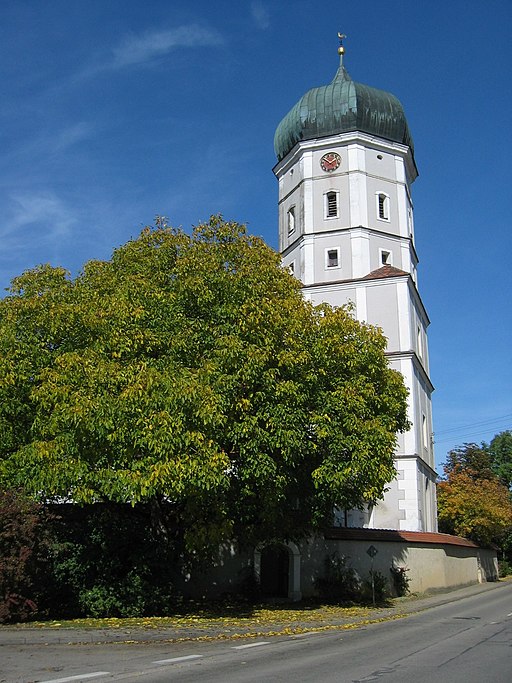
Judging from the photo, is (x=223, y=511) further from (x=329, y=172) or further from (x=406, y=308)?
(x=329, y=172)

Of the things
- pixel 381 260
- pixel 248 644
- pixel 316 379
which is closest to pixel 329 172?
pixel 381 260

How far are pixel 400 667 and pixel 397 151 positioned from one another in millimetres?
30941

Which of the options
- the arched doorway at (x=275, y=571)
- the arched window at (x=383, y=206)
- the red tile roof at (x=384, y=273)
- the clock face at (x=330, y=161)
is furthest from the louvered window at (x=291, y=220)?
the arched doorway at (x=275, y=571)

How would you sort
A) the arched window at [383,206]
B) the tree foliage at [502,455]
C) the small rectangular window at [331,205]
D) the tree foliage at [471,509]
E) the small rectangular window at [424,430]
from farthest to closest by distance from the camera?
the tree foliage at [502,455]
the tree foliage at [471,509]
the small rectangular window at [424,430]
the arched window at [383,206]
the small rectangular window at [331,205]

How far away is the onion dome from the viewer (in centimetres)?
3650

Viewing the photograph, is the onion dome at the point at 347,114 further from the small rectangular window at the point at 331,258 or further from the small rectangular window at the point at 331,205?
the small rectangular window at the point at 331,258

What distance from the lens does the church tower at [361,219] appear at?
33.9m

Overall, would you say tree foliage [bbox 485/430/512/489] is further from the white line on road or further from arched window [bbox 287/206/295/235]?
the white line on road

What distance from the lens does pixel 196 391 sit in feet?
49.2

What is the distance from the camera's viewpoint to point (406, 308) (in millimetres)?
33562

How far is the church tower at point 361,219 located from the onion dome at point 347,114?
5cm

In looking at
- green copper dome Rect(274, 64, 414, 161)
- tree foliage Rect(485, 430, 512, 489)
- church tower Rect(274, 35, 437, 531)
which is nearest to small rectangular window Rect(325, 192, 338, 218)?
church tower Rect(274, 35, 437, 531)

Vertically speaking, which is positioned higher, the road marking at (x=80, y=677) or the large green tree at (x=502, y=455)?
the large green tree at (x=502, y=455)

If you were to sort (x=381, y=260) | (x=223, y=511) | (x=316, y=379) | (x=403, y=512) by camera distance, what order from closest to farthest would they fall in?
(x=223, y=511) → (x=316, y=379) → (x=403, y=512) → (x=381, y=260)
